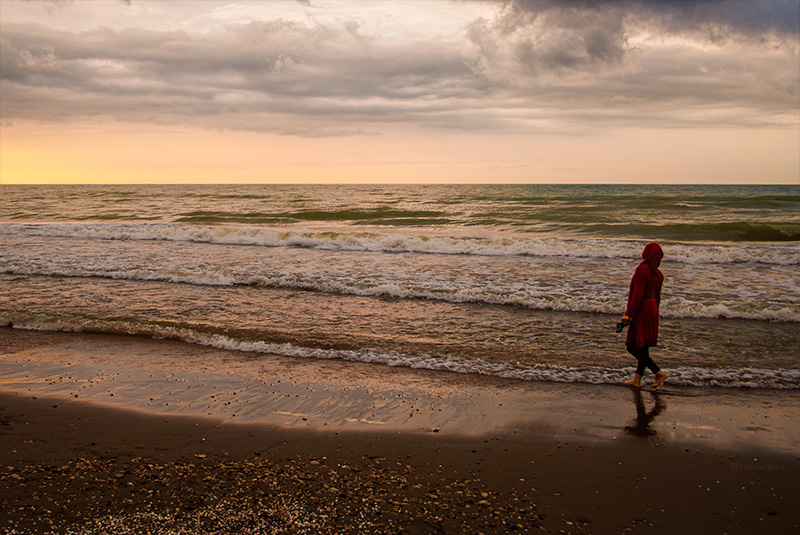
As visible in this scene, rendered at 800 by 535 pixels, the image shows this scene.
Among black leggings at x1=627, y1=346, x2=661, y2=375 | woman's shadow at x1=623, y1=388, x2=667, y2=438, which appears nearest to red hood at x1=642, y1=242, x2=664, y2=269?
black leggings at x1=627, y1=346, x2=661, y2=375

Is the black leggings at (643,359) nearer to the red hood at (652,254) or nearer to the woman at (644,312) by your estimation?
the woman at (644,312)

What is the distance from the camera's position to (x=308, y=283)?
1186cm

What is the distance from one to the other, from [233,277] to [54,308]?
3840 millimetres

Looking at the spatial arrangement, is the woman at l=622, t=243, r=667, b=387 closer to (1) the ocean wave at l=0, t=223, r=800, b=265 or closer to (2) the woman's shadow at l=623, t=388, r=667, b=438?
(2) the woman's shadow at l=623, t=388, r=667, b=438

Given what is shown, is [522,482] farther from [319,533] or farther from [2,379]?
[2,379]

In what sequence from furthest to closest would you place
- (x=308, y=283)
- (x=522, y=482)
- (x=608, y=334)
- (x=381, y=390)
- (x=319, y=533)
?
(x=308, y=283), (x=608, y=334), (x=381, y=390), (x=522, y=482), (x=319, y=533)

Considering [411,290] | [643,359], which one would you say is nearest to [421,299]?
[411,290]

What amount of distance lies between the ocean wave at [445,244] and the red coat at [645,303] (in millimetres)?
11356

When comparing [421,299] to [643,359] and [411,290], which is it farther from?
[643,359]

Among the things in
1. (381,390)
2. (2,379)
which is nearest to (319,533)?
(381,390)

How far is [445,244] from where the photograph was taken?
18453 mm

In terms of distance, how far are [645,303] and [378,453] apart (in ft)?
12.4

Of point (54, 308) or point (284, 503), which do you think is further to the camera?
point (54, 308)

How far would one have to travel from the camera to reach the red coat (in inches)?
232
